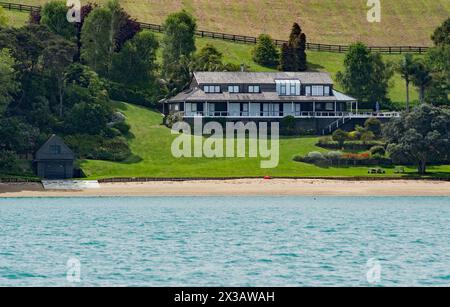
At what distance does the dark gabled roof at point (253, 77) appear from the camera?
488 feet

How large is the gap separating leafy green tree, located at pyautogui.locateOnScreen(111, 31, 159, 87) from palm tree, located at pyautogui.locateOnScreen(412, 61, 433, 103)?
35598 mm

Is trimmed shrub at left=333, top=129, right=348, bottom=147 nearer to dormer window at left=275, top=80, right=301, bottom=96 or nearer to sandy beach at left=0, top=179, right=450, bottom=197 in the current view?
dormer window at left=275, top=80, right=301, bottom=96

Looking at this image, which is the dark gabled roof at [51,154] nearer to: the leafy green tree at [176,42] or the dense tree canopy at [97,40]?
the dense tree canopy at [97,40]

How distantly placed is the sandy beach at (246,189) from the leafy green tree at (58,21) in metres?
47.0

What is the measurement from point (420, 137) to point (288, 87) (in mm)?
Answer: 29607

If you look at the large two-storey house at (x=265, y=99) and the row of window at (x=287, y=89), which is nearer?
the large two-storey house at (x=265, y=99)

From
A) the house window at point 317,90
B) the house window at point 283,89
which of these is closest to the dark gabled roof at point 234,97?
the house window at point 283,89

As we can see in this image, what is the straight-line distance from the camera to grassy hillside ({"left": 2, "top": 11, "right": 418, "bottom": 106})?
6703 inches

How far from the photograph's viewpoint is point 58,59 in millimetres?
136625

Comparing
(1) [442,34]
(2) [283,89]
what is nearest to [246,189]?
(2) [283,89]

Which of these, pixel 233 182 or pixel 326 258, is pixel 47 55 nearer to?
pixel 233 182

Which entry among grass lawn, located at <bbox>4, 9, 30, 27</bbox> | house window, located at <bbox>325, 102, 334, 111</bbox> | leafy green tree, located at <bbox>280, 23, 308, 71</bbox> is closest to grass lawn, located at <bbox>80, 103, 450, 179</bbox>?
house window, located at <bbox>325, 102, 334, 111</bbox>
